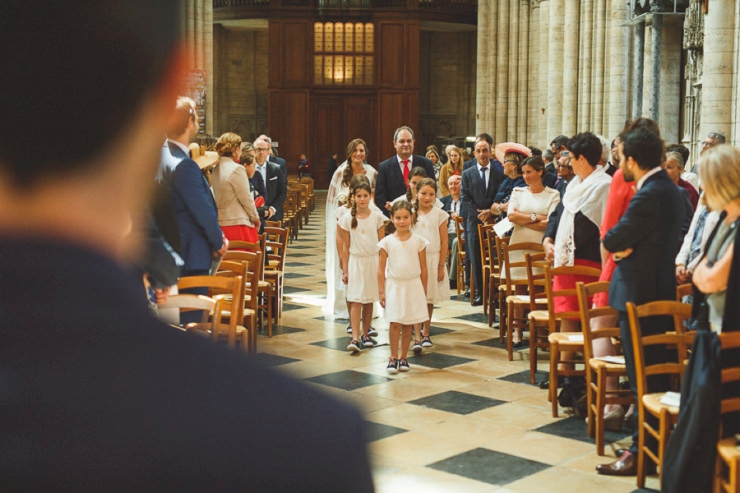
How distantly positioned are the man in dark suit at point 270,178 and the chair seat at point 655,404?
710 centimetres

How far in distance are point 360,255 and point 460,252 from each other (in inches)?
158

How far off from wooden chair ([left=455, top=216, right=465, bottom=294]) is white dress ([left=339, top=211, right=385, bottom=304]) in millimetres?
3445

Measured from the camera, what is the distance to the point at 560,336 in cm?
639

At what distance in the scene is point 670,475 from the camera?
4.13 metres

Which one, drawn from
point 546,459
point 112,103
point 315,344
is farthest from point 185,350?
point 315,344

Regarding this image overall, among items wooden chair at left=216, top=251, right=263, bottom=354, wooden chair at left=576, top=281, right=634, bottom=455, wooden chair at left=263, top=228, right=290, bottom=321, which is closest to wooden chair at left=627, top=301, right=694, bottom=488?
wooden chair at left=576, top=281, right=634, bottom=455

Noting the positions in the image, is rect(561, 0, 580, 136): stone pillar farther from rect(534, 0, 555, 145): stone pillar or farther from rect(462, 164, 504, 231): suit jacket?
rect(462, 164, 504, 231): suit jacket

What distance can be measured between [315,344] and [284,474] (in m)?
8.45

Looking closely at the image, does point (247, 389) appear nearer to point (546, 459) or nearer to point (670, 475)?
point (670, 475)

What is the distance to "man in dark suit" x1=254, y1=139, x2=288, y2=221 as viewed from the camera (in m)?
11.6

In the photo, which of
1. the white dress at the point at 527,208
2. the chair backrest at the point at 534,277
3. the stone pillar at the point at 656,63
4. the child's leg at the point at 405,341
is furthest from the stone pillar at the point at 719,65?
the child's leg at the point at 405,341

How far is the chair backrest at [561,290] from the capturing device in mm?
6516

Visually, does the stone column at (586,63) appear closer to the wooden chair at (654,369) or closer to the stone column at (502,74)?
the stone column at (502,74)

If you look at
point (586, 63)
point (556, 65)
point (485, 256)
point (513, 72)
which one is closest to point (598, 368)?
point (485, 256)
